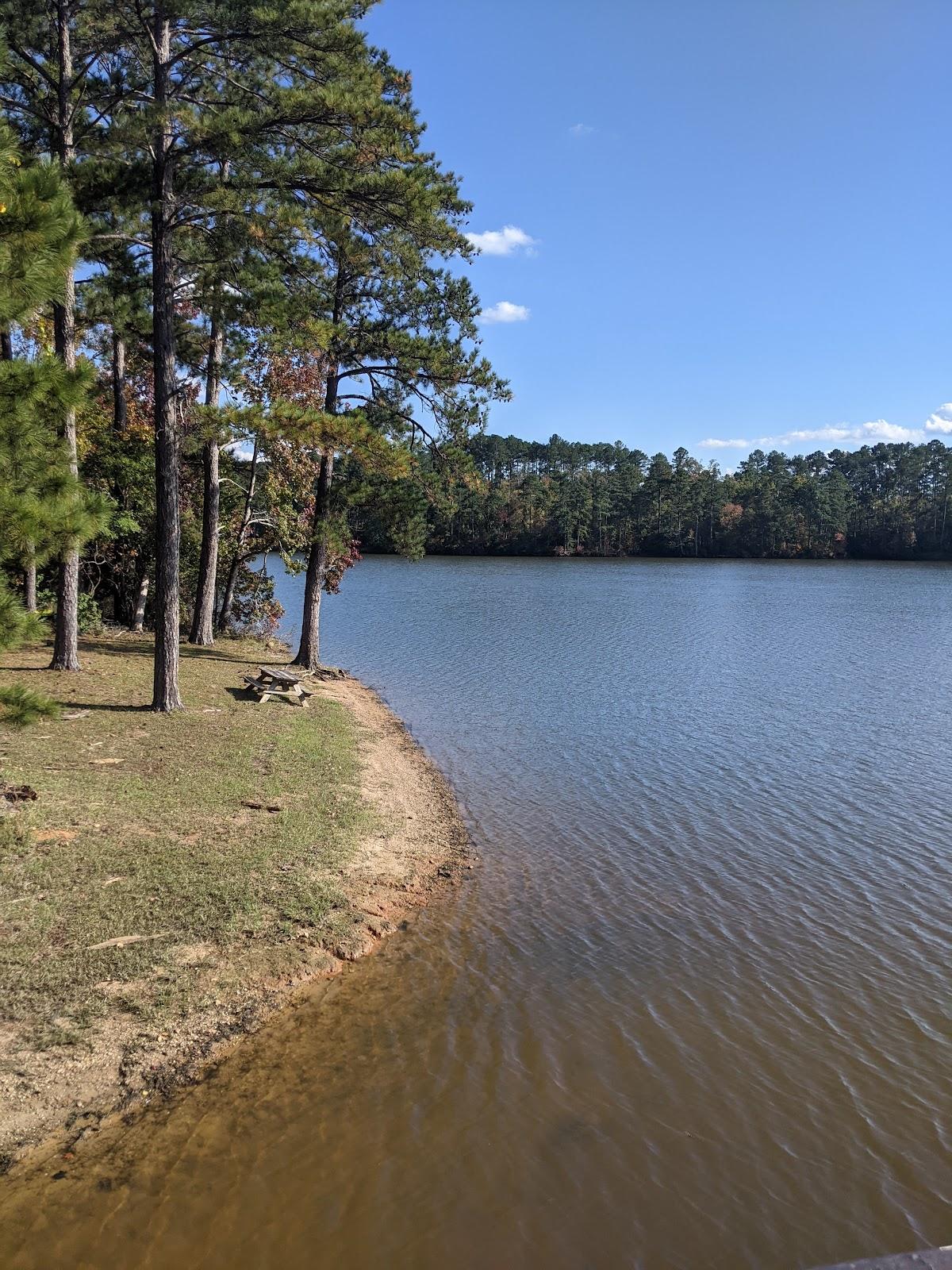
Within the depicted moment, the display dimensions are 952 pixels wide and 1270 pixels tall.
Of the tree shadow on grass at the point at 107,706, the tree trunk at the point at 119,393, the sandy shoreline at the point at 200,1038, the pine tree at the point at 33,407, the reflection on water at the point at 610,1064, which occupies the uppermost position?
the tree trunk at the point at 119,393

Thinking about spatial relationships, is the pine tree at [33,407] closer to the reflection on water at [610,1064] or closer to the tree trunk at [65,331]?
the reflection on water at [610,1064]

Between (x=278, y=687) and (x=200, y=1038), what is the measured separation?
36.7 ft

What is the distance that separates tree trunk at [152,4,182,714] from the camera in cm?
1209

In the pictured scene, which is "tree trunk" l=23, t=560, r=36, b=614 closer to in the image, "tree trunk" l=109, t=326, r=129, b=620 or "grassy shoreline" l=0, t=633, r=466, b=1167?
"grassy shoreline" l=0, t=633, r=466, b=1167

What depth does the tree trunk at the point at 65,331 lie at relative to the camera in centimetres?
1307

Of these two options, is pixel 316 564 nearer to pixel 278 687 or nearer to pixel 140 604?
pixel 278 687

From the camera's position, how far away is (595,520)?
106 metres

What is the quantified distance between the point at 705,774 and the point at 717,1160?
888 centimetres

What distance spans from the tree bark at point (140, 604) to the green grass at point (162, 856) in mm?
8486

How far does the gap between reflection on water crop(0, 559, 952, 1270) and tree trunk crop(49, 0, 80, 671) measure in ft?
Result: 25.3

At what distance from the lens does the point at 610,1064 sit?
20.7 feet

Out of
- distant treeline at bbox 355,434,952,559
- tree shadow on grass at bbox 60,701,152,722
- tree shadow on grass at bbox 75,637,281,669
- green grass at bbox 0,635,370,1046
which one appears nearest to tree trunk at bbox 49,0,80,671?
green grass at bbox 0,635,370,1046

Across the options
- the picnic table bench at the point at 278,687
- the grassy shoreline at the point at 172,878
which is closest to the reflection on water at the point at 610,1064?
the grassy shoreline at the point at 172,878

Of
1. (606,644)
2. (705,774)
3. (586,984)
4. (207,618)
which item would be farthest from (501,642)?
(586,984)
